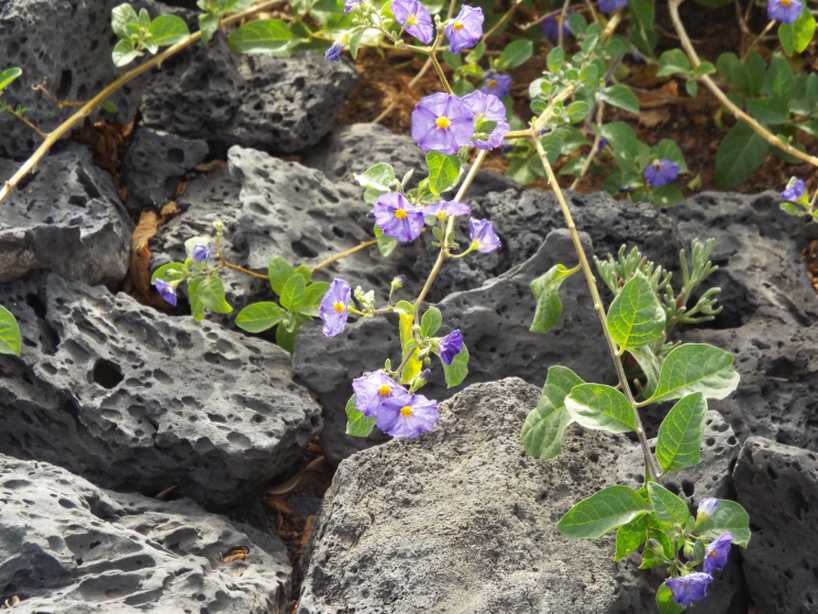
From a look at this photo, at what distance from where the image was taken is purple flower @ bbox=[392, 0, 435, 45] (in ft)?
9.95

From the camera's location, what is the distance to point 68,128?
3.64 meters

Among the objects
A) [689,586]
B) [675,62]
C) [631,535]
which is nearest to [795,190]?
[675,62]

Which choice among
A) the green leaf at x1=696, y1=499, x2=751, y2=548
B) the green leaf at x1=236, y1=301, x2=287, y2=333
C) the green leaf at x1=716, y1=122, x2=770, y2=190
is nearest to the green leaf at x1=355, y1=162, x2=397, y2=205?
the green leaf at x1=236, y1=301, x2=287, y2=333

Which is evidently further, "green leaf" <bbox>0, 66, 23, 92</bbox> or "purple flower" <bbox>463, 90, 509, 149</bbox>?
"green leaf" <bbox>0, 66, 23, 92</bbox>

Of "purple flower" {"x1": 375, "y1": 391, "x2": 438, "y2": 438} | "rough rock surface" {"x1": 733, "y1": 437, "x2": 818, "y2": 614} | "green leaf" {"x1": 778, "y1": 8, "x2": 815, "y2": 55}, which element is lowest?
"rough rock surface" {"x1": 733, "y1": 437, "x2": 818, "y2": 614}

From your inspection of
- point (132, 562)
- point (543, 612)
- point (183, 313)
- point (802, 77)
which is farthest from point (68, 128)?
point (802, 77)

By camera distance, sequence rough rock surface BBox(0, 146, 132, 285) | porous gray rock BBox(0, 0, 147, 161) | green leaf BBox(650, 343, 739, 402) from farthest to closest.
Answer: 1. porous gray rock BBox(0, 0, 147, 161)
2. rough rock surface BBox(0, 146, 132, 285)
3. green leaf BBox(650, 343, 739, 402)

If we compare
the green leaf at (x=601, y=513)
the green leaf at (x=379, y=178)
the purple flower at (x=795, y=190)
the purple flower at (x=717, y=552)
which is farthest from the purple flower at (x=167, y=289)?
the purple flower at (x=795, y=190)

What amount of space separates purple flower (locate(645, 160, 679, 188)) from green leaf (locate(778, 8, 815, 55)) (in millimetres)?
485

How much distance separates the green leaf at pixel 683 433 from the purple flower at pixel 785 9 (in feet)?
5.40

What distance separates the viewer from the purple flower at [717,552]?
8.20 feet

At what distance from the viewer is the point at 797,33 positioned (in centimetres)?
392

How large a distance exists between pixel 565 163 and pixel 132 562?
A: 7.75 ft

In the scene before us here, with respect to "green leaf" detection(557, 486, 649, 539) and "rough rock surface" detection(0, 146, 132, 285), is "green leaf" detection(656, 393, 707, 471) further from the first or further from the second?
"rough rock surface" detection(0, 146, 132, 285)
